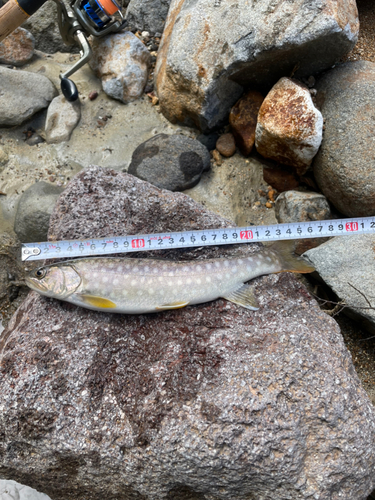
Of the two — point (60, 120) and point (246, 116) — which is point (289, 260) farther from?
point (60, 120)

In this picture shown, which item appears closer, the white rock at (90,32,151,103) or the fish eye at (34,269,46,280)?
the fish eye at (34,269,46,280)

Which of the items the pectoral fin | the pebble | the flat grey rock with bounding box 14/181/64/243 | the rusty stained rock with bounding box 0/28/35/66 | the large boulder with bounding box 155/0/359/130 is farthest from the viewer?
the rusty stained rock with bounding box 0/28/35/66

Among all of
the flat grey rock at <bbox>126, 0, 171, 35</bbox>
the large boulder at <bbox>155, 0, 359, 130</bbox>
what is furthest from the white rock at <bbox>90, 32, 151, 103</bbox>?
the flat grey rock at <bbox>126, 0, 171, 35</bbox>

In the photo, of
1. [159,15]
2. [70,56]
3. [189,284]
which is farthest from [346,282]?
[70,56]

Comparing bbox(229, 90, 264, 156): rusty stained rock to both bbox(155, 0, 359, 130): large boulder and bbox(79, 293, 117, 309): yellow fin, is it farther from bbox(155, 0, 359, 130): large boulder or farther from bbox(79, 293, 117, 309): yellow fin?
bbox(79, 293, 117, 309): yellow fin

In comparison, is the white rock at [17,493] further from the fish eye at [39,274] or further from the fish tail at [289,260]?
the fish tail at [289,260]

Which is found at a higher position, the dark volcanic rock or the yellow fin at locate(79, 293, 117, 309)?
the yellow fin at locate(79, 293, 117, 309)

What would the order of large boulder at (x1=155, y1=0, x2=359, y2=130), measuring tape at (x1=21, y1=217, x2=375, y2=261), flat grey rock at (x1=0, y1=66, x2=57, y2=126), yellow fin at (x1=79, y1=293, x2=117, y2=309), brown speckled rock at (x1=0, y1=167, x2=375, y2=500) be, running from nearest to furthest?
brown speckled rock at (x1=0, y1=167, x2=375, y2=500)
yellow fin at (x1=79, y1=293, x2=117, y2=309)
measuring tape at (x1=21, y1=217, x2=375, y2=261)
large boulder at (x1=155, y1=0, x2=359, y2=130)
flat grey rock at (x1=0, y1=66, x2=57, y2=126)
